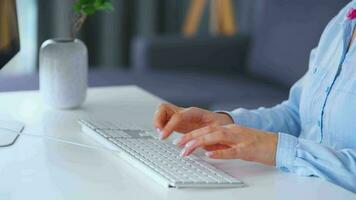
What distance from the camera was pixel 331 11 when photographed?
2352 mm

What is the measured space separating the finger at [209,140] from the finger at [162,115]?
149 millimetres

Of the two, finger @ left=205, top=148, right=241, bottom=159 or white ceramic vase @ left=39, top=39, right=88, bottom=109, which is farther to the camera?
white ceramic vase @ left=39, top=39, right=88, bottom=109

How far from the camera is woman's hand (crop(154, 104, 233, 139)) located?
1080mm

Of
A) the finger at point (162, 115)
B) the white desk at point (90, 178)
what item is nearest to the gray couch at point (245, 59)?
the finger at point (162, 115)

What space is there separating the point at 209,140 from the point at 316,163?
0.17m

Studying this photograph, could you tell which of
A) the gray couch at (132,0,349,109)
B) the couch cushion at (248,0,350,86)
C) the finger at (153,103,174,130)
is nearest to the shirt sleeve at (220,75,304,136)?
the finger at (153,103,174,130)

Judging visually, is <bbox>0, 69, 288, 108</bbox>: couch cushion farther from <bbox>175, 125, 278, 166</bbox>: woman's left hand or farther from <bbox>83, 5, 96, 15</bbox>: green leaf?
<bbox>175, 125, 278, 166</bbox>: woman's left hand

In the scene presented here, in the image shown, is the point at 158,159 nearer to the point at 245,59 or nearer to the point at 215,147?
the point at 215,147

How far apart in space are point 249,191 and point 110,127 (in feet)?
1.25

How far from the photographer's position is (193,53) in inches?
113

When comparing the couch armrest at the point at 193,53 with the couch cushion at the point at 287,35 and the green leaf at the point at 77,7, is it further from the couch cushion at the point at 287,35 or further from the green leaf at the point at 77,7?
the green leaf at the point at 77,7

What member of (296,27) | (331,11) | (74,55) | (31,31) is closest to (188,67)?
(296,27)

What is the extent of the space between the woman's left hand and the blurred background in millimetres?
1248

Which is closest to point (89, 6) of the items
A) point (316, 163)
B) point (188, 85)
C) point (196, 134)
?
point (196, 134)
